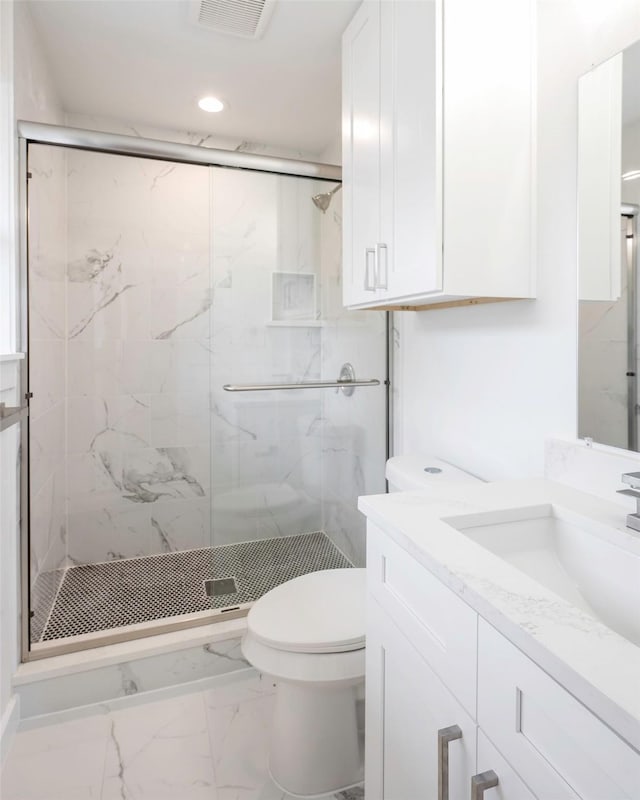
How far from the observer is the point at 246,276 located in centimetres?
198

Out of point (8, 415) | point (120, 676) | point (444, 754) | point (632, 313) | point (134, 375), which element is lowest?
point (120, 676)

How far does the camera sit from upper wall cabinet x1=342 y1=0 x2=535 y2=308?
1133 millimetres

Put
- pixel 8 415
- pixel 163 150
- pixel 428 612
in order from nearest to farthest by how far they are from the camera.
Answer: pixel 428 612
pixel 8 415
pixel 163 150

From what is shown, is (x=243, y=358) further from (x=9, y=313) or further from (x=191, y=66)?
(x=191, y=66)

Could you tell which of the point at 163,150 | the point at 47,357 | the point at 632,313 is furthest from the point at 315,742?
the point at 163,150

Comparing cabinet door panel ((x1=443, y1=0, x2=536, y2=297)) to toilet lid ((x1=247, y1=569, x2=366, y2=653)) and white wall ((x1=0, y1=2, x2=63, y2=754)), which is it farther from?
white wall ((x1=0, y1=2, x2=63, y2=754))

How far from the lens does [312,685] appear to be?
124cm

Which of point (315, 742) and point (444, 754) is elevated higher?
point (444, 754)

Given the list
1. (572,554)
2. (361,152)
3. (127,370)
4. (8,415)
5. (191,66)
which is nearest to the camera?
(572,554)

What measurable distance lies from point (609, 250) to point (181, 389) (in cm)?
188

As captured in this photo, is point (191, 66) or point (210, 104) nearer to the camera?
point (191, 66)

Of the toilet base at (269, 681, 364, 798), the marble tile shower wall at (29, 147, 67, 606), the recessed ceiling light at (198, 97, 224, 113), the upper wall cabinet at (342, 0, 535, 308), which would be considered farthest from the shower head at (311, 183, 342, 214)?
the toilet base at (269, 681, 364, 798)

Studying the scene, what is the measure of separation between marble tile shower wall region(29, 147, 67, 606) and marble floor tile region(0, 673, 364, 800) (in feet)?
1.63

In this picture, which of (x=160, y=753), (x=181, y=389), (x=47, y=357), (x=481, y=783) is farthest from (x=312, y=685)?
(x=47, y=357)
